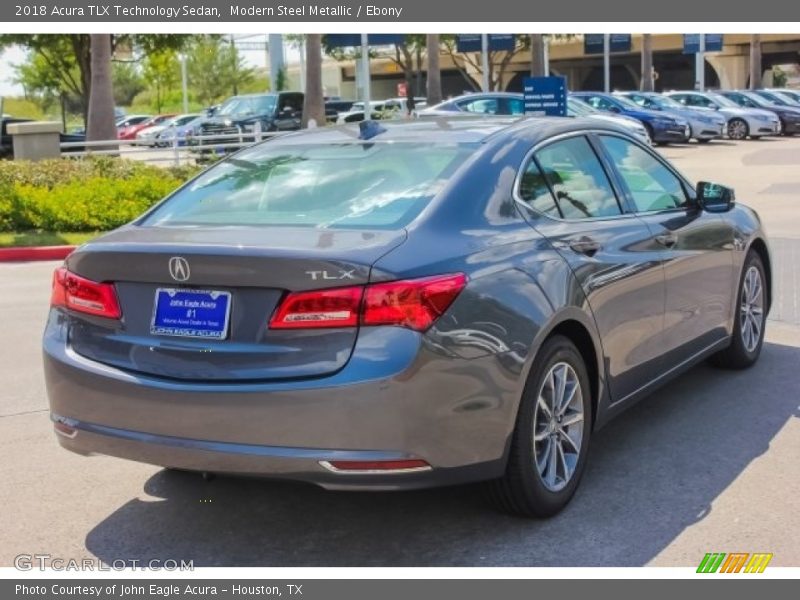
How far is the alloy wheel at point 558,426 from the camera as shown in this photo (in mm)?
4527

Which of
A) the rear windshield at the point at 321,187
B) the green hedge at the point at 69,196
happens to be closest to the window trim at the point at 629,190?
the rear windshield at the point at 321,187

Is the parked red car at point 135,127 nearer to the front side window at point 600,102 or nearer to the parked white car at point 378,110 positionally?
the parked white car at point 378,110

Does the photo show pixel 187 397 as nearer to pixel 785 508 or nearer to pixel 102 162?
pixel 785 508

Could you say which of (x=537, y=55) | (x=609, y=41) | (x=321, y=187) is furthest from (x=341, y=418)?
(x=609, y=41)

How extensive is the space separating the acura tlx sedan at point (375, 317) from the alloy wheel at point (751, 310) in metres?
1.61

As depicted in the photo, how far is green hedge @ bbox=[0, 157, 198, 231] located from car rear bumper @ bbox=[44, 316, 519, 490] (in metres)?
11.6

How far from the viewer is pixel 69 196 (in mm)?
15711

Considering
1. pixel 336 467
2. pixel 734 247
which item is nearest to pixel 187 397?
pixel 336 467

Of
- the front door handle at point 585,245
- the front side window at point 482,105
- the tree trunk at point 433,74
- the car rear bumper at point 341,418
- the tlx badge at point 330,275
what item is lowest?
the car rear bumper at point 341,418

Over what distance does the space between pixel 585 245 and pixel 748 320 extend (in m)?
2.46

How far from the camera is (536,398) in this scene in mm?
4379

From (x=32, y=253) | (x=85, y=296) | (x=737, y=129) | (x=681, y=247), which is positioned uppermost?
(x=85, y=296)

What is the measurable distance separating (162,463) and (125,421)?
22cm

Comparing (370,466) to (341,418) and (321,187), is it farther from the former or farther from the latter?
(321,187)
